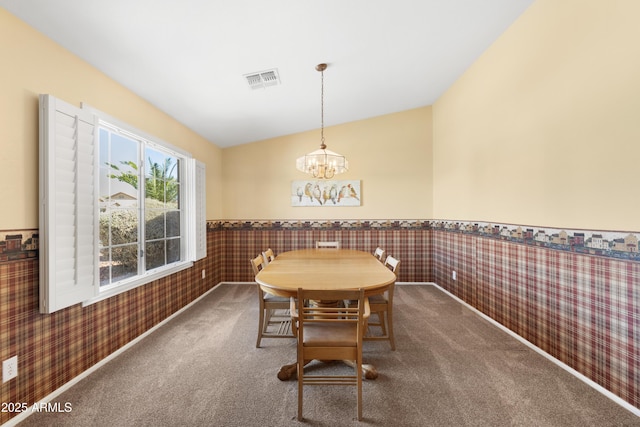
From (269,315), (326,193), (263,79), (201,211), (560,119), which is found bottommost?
(269,315)

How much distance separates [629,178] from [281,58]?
2.70m

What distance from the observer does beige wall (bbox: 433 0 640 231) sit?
1.63 m

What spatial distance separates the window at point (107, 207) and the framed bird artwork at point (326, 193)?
61.1 inches

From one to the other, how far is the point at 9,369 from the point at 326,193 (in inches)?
147

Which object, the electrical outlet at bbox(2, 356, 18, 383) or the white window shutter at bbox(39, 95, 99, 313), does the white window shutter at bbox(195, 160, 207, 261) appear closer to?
the white window shutter at bbox(39, 95, 99, 313)

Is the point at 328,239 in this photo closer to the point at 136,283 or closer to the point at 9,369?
the point at 136,283

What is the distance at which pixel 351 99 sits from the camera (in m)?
3.58

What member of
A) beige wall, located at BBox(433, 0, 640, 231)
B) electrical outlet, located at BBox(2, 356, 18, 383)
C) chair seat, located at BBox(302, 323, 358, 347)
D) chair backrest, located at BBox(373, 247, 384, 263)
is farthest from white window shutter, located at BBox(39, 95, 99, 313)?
beige wall, located at BBox(433, 0, 640, 231)

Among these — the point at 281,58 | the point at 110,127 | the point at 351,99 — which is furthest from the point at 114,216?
the point at 351,99

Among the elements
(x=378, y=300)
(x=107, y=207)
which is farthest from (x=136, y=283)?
(x=378, y=300)

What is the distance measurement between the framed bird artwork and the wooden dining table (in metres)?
1.88

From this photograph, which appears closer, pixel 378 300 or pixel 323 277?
pixel 323 277

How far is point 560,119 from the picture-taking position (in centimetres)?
205

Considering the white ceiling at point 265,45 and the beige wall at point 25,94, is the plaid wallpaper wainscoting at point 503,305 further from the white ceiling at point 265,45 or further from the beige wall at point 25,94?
the white ceiling at point 265,45
